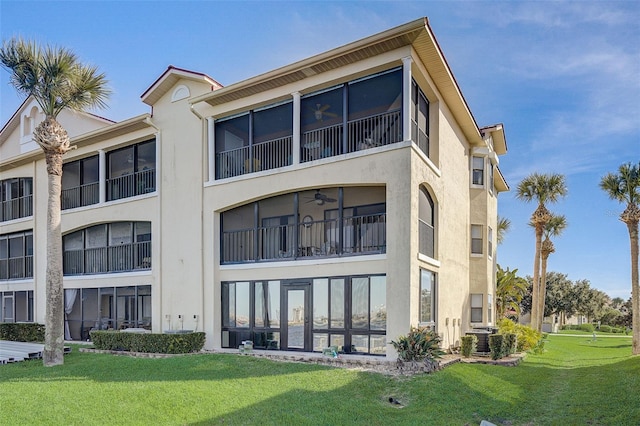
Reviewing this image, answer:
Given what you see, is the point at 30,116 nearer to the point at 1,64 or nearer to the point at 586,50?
the point at 1,64

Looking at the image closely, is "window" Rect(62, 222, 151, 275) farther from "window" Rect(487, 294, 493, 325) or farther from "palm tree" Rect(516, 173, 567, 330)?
"palm tree" Rect(516, 173, 567, 330)

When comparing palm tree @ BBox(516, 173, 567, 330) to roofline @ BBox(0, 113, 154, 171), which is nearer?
roofline @ BBox(0, 113, 154, 171)

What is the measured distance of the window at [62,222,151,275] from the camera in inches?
825

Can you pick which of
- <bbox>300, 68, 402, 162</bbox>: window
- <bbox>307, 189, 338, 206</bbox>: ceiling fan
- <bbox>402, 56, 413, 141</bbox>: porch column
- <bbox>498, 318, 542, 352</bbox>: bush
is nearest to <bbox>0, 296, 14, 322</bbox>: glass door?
<bbox>307, 189, 338, 206</bbox>: ceiling fan

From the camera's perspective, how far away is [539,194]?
33781mm

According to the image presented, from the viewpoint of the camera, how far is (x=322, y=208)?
1730 cm

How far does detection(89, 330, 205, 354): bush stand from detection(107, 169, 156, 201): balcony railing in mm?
6091

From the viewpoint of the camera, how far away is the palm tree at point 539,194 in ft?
109

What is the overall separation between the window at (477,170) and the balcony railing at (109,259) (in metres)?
14.9

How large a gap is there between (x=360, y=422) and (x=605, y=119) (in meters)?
17.6

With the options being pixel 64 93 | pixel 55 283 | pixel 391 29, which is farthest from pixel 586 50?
pixel 55 283

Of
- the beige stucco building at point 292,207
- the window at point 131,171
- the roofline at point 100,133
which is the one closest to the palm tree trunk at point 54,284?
the beige stucco building at point 292,207

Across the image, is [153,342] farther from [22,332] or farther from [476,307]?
[476,307]

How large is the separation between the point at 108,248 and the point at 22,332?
5630 millimetres
